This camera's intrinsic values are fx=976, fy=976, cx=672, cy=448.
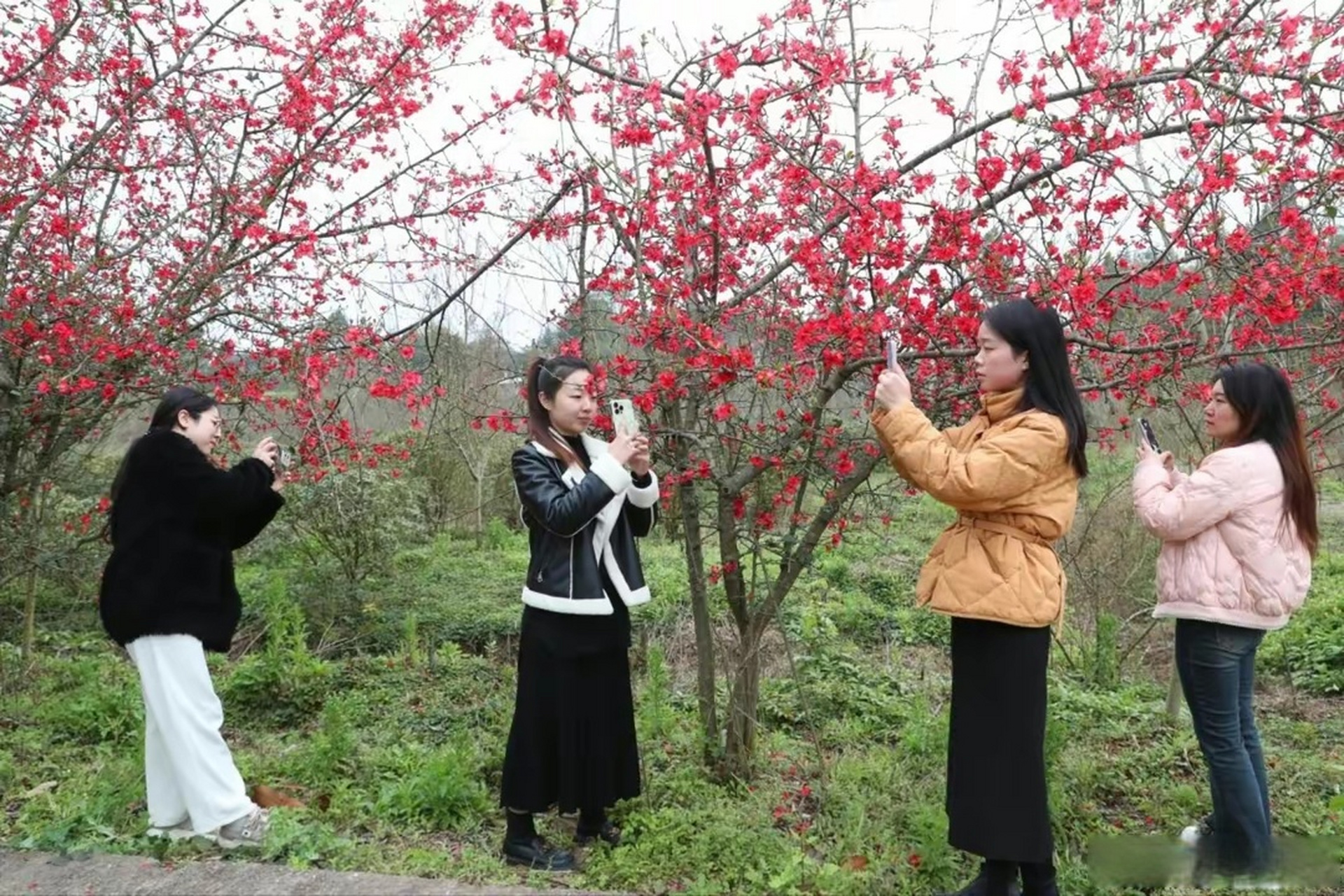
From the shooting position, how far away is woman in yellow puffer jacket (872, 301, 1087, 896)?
8.02 feet

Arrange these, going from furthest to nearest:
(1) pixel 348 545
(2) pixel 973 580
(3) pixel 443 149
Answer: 1. (1) pixel 348 545
2. (3) pixel 443 149
3. (2) pixel 973 580

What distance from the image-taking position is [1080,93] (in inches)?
120

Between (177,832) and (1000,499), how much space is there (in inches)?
107

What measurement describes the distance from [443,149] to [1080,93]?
10.5 ft

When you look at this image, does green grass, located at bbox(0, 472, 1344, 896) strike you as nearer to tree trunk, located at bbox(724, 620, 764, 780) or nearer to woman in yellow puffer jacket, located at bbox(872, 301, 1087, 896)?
tree trunk, located at bbox(724, 620, 764, 780)

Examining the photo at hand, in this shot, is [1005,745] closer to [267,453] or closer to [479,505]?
[267,453]

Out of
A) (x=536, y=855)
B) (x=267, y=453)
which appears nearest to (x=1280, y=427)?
(x=536, y=855)

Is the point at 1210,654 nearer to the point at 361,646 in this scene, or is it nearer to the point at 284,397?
the point at 284,397

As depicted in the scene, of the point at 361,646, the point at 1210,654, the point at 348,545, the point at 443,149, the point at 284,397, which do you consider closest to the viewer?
the point at 1210,654

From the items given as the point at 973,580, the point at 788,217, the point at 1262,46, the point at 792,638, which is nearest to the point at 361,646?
the point at 792,638

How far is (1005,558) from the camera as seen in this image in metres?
2.49

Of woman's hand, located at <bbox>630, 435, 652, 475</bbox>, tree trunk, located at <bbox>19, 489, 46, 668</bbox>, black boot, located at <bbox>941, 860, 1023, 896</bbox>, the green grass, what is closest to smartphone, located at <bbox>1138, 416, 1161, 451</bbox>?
the green grass

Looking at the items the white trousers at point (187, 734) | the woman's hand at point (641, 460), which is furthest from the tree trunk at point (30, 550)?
the woman's hand at point (641, 460)

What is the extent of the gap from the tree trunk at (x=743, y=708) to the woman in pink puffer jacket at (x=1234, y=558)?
4.31 ft
